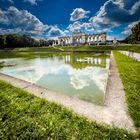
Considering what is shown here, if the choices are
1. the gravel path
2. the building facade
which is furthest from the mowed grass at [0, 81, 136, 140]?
the building facade

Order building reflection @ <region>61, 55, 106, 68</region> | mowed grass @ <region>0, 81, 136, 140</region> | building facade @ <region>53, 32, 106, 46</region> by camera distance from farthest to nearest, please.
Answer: building facade @ <region>53, 32, 106, 46</region> → building reflection @ <region>61, 55, 106, 68</region> → mowed grass @ <region>0, 81, 136, 140</region>

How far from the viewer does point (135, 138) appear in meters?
2.27

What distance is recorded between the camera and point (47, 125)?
9.00 feet

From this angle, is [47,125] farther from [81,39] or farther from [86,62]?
[81,39]

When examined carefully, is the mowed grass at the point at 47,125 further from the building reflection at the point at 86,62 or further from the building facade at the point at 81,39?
the building facade at the point at 81,39

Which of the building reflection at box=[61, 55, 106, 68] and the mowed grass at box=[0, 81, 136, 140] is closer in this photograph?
the mowed grass at box=[0, 81, 136, 140]

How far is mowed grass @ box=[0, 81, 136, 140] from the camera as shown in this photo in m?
2.40

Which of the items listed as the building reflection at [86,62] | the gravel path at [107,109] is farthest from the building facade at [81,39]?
the gravel path at [107,109]

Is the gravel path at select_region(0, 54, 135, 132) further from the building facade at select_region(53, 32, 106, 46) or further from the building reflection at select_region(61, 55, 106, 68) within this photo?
the building facade at select_region(53, 32, 106, 46)

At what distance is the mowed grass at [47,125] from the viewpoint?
7.87 ft

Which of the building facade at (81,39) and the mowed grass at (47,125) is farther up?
the building facade at (81,39)

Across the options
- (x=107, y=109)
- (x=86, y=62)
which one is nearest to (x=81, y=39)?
(x=86, y=62)

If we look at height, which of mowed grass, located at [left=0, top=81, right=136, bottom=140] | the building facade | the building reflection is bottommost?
the building reflection

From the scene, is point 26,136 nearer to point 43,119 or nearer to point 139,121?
point 43,119
